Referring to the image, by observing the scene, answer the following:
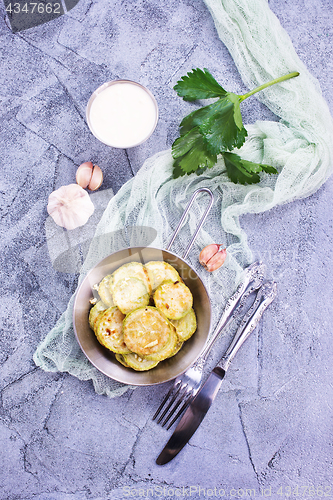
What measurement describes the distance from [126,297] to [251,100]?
94 cm

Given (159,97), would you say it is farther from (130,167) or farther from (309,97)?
(309,97)

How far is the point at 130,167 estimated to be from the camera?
4.74 ft

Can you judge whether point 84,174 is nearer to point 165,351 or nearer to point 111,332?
point 111,332

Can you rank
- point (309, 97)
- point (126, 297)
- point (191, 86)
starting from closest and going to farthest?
point (126, 297)
point (191, 86)
point (309, 97)

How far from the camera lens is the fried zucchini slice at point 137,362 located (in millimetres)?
1170

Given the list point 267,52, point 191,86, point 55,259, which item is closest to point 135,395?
point 55,259

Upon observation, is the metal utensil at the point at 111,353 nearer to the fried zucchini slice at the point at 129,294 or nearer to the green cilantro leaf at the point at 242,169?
the fried zucchini slice at the point at 129,294

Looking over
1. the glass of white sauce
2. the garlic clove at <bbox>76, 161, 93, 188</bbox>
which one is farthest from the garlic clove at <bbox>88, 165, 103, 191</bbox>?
the glass of white sauce

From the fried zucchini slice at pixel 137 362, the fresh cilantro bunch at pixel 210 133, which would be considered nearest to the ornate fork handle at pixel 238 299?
the fried zucchini slice at pixel 137 362

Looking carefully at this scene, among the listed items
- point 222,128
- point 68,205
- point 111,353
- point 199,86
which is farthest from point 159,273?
point 199,86

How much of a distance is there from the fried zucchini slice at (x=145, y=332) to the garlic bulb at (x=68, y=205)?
0.44 meters

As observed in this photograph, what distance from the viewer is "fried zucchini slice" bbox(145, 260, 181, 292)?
122 centimetres

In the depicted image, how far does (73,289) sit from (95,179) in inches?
16.5

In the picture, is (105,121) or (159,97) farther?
(159,97)
